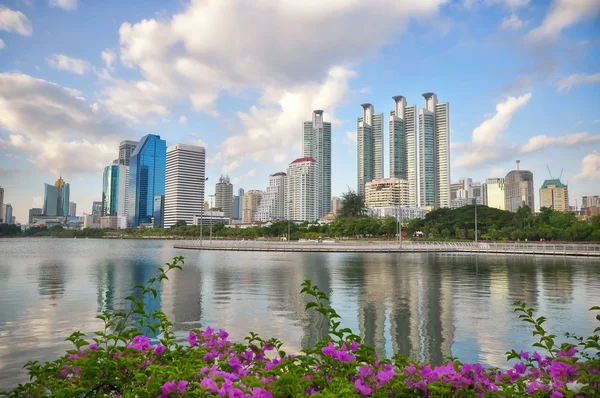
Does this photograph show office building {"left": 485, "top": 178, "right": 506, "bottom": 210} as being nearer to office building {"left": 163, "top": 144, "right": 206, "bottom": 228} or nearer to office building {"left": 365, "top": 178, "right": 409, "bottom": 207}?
office building {"left": 365, "top": 178, "right": 409, "bottom": 207}

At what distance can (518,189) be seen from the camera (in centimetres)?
17400

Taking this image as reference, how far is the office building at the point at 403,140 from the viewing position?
552 feet

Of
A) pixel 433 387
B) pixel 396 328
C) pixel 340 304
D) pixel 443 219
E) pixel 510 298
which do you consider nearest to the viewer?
pixel 433 387

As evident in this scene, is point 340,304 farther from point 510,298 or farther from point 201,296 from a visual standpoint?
point 510,298

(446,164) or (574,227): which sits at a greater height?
(446,164)

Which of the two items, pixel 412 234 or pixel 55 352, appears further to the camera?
pixel 412 234

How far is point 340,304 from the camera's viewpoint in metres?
13.2

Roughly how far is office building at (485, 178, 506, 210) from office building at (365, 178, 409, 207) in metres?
49.6

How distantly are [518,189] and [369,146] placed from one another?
64732 mm

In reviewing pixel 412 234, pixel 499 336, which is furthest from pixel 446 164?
pixel 499 336

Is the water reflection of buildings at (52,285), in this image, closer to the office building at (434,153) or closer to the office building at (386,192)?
the office building at (386,192)

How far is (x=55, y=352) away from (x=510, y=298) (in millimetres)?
13947

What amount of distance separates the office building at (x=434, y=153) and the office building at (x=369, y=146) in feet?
59.8

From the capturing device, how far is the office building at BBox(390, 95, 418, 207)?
168 meters
